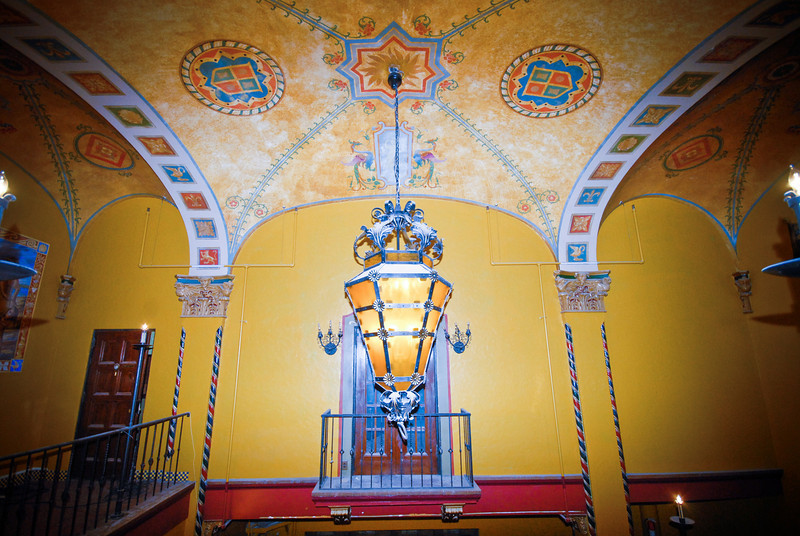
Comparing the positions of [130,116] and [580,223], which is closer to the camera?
[130,116]

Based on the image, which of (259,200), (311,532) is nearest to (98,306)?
(259,200)

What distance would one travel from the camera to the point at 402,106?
5016mm

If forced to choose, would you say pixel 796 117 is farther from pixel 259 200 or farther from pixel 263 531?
pixel 263 531

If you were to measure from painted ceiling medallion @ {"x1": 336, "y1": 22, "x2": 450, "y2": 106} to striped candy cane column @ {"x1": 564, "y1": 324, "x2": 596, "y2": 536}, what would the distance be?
3.91 m

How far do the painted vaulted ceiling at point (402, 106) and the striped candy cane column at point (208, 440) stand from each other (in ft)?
4.03

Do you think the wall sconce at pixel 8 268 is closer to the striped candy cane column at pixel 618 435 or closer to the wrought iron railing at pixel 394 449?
the wrought iron railing at pixel 394 449

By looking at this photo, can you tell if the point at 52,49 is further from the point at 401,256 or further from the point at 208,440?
the point at 208,440

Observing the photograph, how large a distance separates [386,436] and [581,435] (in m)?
2.66

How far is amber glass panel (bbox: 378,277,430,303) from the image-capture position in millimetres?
3195

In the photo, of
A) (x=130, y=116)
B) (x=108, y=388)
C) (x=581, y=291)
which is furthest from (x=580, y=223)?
(x=108, y=388)

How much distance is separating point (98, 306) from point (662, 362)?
27.6 ft

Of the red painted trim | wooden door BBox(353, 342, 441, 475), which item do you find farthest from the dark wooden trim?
wooden door BBox(353, 342, 441, 475)

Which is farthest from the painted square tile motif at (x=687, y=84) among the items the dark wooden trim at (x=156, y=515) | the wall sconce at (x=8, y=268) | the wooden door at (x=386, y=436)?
the dark wooden trim at (x=156, y=515)

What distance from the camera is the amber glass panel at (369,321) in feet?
10.4
